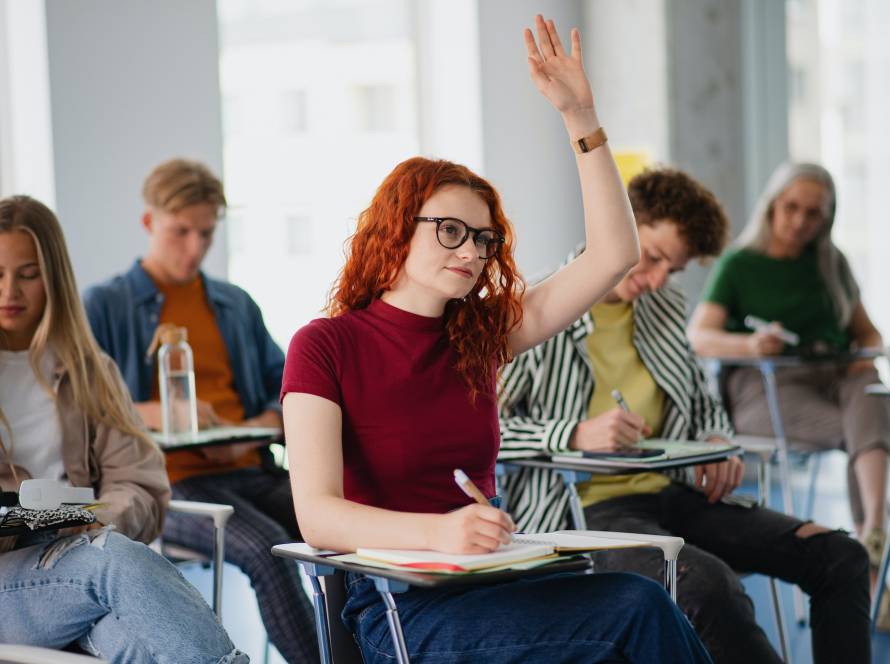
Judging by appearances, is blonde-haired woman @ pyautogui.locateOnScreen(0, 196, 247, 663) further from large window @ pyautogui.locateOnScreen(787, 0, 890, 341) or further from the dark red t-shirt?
large window @ pyautogui.locateOnScreen(787, 0, 890, 341)

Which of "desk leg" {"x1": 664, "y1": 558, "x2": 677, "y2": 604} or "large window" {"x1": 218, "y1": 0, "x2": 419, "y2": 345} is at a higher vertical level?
"large window" {"x1": 218, "y1": 0, "x2": 419, "y2": 345}

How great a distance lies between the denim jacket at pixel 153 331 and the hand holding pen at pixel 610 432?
3.65 ft

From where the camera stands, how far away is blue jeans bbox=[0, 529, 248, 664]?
5.97 feet

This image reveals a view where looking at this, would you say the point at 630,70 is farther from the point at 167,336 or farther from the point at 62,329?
the point at 62,329

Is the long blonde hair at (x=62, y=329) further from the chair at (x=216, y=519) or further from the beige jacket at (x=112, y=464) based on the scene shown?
the chair at (x=216, y=519)

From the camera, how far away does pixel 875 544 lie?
150 inches

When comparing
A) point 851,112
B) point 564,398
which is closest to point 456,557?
point 564,398

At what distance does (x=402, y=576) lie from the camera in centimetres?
150

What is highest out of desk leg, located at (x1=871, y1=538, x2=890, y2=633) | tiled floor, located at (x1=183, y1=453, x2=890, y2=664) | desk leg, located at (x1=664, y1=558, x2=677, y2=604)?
desk leg, located at (x1=664, y1=558, x2=677, y2=604)

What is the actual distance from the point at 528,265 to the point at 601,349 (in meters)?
3.54

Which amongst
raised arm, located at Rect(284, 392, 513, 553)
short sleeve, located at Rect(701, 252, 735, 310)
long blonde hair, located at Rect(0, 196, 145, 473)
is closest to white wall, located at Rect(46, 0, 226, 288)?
short sleeve, located at Rect(701, 252, 735, 310)

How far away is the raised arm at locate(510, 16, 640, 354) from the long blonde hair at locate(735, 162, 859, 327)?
2.63 metres

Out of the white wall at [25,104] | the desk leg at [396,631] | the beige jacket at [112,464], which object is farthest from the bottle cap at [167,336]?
the desk leg at [396,631]

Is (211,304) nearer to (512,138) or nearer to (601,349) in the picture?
(601,349)
